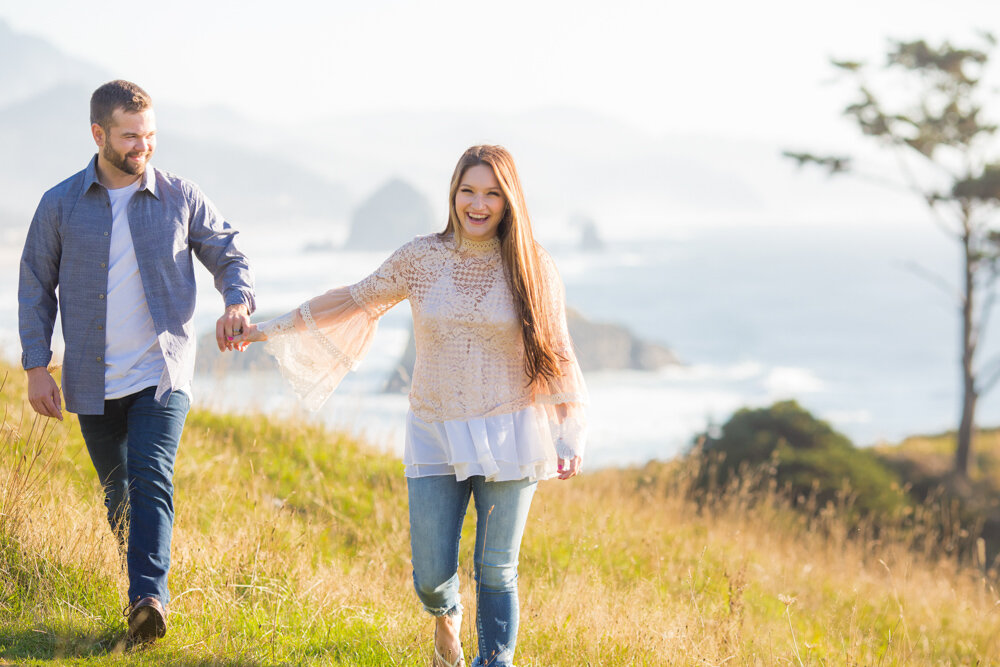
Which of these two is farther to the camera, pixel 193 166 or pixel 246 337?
pixel 193 166

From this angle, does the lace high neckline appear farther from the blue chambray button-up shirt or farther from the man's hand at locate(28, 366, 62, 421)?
the man's hand at locate(28, 366, 62, 421)

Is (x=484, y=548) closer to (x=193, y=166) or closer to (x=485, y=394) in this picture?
(x=485, y=394)

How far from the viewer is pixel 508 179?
333 cm

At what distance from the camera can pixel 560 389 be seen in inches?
133

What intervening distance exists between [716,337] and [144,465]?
88830 mm

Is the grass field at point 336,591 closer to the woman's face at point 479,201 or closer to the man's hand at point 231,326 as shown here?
the man's hand at point 231,326

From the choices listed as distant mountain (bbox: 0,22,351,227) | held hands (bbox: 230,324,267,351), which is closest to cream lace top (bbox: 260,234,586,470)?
held hands (bbox: 230,324,267,351)

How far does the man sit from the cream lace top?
29.6 inches

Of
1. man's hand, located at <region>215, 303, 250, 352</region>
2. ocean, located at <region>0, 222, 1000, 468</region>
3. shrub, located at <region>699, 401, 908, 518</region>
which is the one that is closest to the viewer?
man's hand, located at <region>215, 303, 250, 352</region>

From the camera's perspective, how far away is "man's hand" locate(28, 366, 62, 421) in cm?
348

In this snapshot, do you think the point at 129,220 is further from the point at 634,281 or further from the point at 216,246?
the point at 634,281

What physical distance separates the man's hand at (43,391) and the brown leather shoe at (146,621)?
31.0 inches

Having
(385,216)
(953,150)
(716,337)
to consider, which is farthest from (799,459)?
(385,216)

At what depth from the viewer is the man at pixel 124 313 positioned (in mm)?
3393
